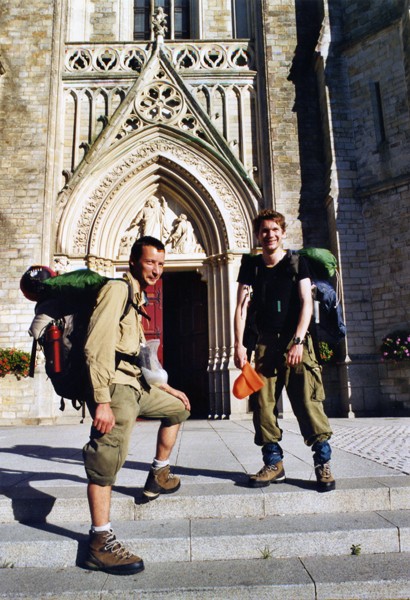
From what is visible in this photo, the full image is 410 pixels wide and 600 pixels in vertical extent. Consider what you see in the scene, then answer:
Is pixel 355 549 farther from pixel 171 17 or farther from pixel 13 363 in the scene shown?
pixel 171 17

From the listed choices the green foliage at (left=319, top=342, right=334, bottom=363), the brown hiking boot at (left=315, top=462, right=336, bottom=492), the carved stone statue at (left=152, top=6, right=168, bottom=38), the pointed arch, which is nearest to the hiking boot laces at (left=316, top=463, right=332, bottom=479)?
the brown hiking boot at (left=315, top=462, right=336, bottom=492)

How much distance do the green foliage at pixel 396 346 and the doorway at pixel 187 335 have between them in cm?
401

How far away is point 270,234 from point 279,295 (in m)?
0.45

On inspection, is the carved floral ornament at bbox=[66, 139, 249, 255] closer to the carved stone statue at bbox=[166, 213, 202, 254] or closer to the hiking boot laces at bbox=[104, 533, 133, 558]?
the carved stone statue at bbox=[166, 213, 202, 254]

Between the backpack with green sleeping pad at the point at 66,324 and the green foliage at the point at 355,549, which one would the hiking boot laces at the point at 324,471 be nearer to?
the green foliage at the point at 355,549

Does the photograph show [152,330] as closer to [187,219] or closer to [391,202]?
[187,219]

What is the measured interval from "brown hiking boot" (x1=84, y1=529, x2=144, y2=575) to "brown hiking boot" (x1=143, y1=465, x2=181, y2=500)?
0.55 metres

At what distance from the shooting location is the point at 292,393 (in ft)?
10.8

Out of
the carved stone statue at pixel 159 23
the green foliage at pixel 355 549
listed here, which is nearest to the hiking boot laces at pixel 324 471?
the green foliage at pixel 355 549

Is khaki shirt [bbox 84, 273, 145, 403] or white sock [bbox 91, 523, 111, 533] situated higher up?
khaki shirt [bbox 84, 273, 145, 403]

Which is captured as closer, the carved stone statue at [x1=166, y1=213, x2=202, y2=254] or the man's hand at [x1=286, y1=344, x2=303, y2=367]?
the man's hand at [x1=286, y1=344, x2=303, y2=367]

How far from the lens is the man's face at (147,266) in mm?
2844

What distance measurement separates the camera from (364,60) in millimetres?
10586

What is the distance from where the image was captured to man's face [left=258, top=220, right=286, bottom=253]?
10.9 ft
